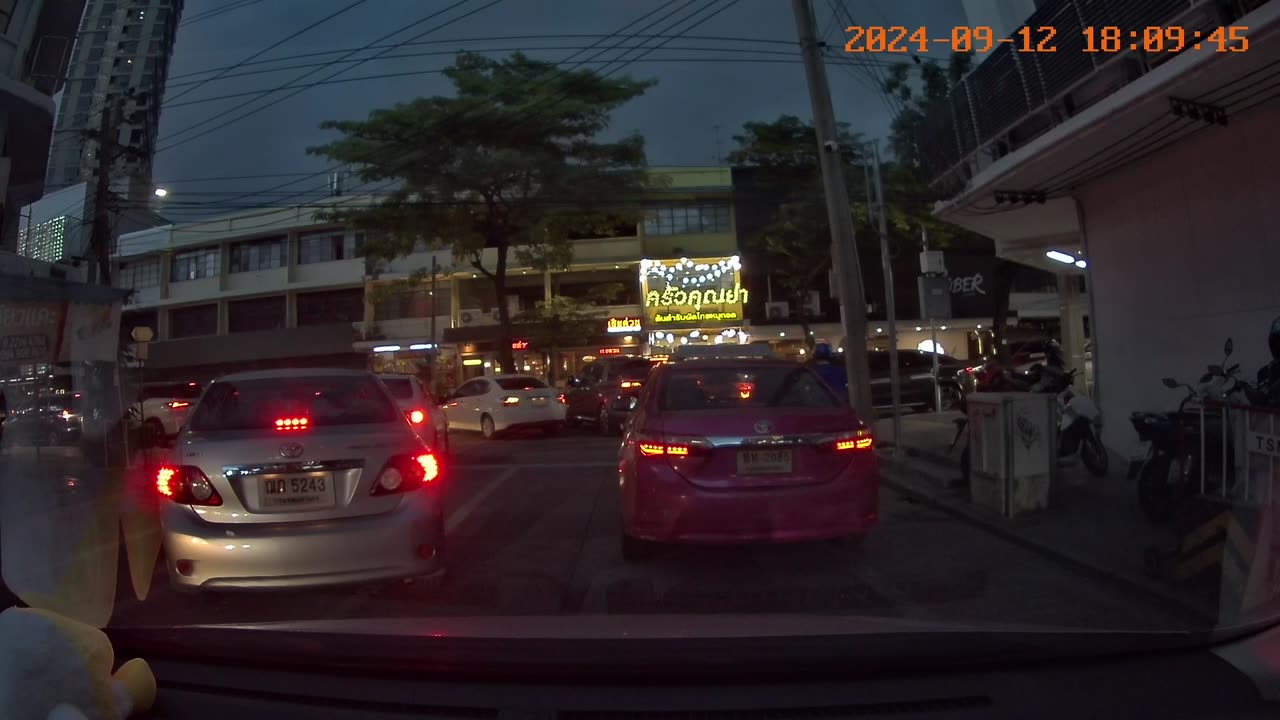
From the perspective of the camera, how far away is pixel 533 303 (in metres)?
34.9

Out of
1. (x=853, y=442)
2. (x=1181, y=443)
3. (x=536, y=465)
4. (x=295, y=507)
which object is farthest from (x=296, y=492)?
(x=536, y=465)

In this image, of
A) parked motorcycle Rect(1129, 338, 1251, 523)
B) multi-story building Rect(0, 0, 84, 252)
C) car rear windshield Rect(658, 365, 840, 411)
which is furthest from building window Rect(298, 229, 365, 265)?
parked motorcycle Rect(1129, 338, 1251, 523)

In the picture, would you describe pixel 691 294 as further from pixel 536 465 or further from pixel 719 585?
pixel 719 585

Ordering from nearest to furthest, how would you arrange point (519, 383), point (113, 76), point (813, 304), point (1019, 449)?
point (1019, 449)
point (113, 76)
point (519, 383)
point (813, 304)

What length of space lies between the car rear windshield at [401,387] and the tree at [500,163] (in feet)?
37.0

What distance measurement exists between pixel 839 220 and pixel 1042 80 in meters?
3.93

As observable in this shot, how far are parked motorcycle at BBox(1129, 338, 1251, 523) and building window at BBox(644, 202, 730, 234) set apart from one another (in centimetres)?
2720

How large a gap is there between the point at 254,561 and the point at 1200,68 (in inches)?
292

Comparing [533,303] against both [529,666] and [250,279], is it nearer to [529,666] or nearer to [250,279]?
[250,279]

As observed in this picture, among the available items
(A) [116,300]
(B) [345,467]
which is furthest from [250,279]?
(B) [345,467]

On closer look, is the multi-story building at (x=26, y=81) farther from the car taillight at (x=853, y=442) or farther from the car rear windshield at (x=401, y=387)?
the car taillight at (x=853, y=442)

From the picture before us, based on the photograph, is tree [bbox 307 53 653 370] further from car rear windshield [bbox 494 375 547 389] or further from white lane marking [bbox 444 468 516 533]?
white lane marking [bbox 444 468 516 533]

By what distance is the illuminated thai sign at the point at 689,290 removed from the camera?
101 ft

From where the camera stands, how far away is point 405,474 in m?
5.02
